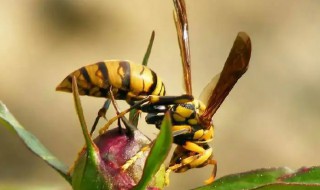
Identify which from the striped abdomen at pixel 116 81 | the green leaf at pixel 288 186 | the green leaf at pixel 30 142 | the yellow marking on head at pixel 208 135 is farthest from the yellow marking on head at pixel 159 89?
the green leaf at pixel 288 186

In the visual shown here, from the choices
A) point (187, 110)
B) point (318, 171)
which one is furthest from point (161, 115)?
point (318, 171)

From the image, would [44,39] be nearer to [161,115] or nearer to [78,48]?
[78,48]

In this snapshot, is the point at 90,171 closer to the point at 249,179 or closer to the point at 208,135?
the point at 249,179

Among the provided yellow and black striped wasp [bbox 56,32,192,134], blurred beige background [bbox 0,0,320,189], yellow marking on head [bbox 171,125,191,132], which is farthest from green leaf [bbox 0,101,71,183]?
blurred beige background [bbox 0,0,320,189]

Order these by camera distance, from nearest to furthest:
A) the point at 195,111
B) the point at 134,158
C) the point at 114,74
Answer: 1. the point at 134,158
2. the point at 114,74
3. the point at 195,111

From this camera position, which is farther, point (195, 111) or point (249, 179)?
point (195, 111)

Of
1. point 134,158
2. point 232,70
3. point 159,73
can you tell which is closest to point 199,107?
point 232,70
